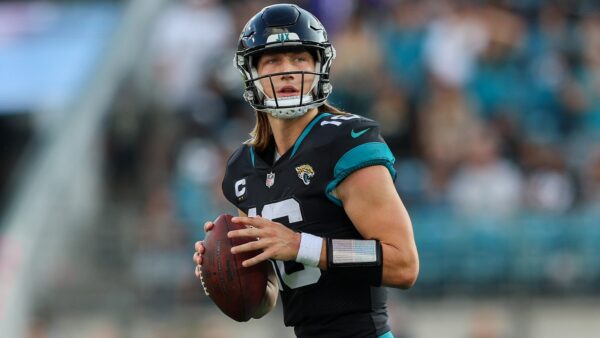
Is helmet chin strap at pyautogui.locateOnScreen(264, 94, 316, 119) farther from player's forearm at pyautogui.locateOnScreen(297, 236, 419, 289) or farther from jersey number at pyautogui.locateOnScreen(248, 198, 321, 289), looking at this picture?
player's forearm at pyautogui.locateOnScreen(297, 236, 419, 289)

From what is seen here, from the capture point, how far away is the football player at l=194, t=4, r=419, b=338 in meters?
3.50

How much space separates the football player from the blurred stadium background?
4.02 m

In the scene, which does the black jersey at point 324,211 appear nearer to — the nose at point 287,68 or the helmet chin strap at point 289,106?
the helmet chin strap at point 289,106

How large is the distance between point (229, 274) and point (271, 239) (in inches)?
14.2

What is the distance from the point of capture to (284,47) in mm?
3723

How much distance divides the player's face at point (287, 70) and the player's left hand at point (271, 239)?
1.57 ft

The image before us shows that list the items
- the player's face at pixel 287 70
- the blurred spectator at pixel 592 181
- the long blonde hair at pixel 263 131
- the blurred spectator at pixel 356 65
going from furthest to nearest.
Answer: the blurred spectator at pixel 356 65 < the blurred spectator at pixel 592 181 < the long blonde hair at pixel 263 131 < the player's face at pixel 287 70

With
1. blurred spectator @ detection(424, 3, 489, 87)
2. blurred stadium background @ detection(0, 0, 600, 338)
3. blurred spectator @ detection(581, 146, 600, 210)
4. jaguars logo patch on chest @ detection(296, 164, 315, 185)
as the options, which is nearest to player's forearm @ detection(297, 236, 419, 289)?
jaguars logo patch on chest @ detection(296, 164, 315, 185)

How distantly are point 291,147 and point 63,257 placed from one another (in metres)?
4.40

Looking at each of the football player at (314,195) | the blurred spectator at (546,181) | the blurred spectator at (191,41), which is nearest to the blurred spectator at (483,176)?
the blurred spectator at (546,181)

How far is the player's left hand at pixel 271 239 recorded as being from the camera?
135 inches

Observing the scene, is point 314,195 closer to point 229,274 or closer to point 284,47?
point 229,274

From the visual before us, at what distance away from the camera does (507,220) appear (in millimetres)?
7895

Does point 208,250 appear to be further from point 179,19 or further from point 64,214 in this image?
point 179,19
